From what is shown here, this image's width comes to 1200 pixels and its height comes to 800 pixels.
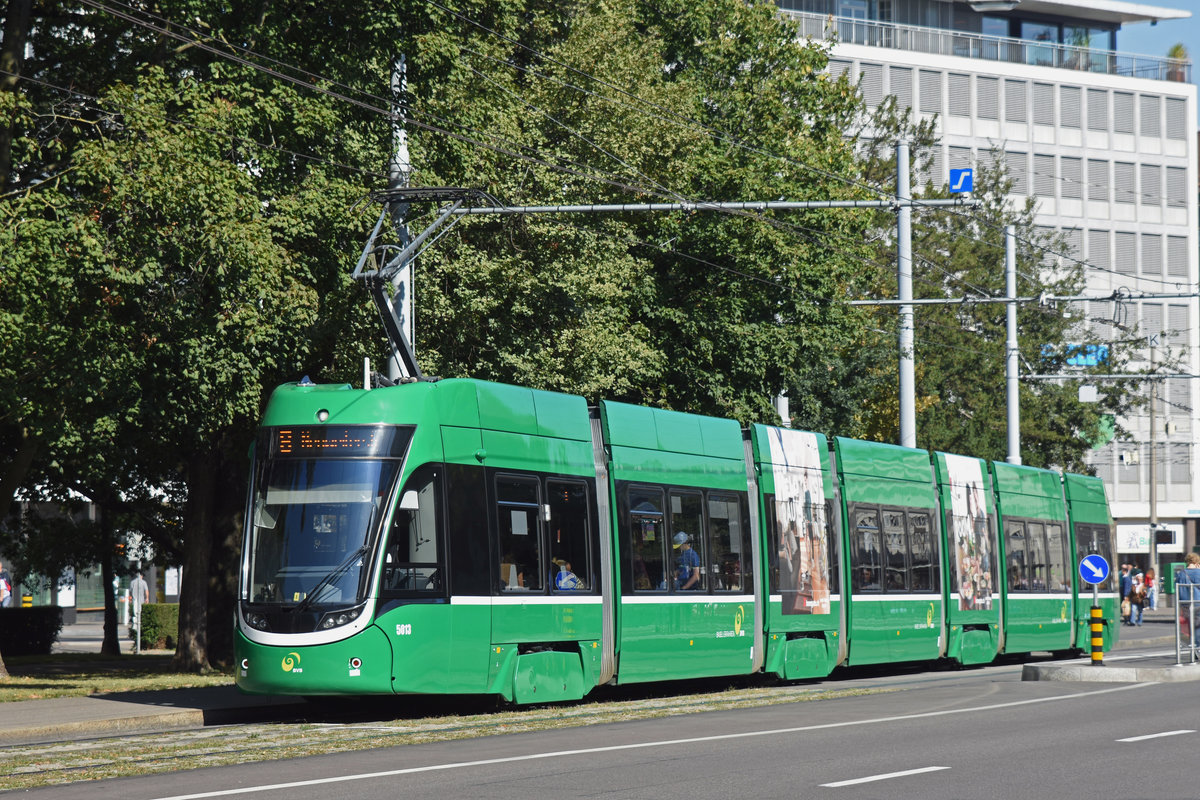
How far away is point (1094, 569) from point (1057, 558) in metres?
2.95

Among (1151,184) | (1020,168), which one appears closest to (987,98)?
(1020,168)

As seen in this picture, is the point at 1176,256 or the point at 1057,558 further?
the point at 1176,256

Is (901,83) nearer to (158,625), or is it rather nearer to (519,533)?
(158,625)

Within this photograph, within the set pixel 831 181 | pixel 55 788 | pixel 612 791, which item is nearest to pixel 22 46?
pixel 55 788

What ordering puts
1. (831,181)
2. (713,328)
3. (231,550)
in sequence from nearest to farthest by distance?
(231,550)
(713,328)
(831,181)

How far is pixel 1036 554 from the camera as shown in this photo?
2883cm

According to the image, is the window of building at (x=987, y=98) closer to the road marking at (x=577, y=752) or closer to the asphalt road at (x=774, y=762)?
the road marking at (x=577, y=752)

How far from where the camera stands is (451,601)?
51.5 ft

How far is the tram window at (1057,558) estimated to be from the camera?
2942 centimetres

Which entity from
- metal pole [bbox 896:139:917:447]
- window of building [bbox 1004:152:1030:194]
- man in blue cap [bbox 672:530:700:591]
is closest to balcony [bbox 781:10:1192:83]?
window of building [bbox 1004:152:1030:194]

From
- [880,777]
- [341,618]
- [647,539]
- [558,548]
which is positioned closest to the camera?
[880,777]

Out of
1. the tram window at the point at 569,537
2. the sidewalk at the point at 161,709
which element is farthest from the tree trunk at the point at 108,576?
the tram window at the point at 569,537

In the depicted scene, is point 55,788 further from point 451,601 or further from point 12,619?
point 12,619

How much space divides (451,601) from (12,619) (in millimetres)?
21775
